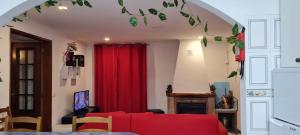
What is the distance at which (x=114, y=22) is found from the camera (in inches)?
178

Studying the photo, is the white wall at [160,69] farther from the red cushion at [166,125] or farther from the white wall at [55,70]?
the red cushion at [166,125]

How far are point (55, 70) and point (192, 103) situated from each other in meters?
3.25

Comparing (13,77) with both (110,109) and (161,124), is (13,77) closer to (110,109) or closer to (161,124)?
(110,109)

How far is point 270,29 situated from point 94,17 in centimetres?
286

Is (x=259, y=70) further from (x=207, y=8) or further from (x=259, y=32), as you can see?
(x=207, y=8)

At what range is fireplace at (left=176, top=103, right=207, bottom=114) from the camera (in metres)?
6.36

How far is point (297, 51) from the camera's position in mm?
1721

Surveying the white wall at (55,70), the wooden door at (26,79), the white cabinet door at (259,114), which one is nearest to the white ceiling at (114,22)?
the white wall at (55,70)

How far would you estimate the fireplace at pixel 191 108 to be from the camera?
20.9ft

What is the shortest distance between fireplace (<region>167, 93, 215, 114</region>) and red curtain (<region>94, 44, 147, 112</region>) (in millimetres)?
885

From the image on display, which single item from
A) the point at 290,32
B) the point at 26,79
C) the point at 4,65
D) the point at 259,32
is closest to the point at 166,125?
the point at 259,32

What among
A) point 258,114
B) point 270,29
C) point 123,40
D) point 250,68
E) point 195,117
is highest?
point 123,40

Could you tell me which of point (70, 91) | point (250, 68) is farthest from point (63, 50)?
point (250, 68)

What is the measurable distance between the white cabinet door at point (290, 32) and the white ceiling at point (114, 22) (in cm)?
148
